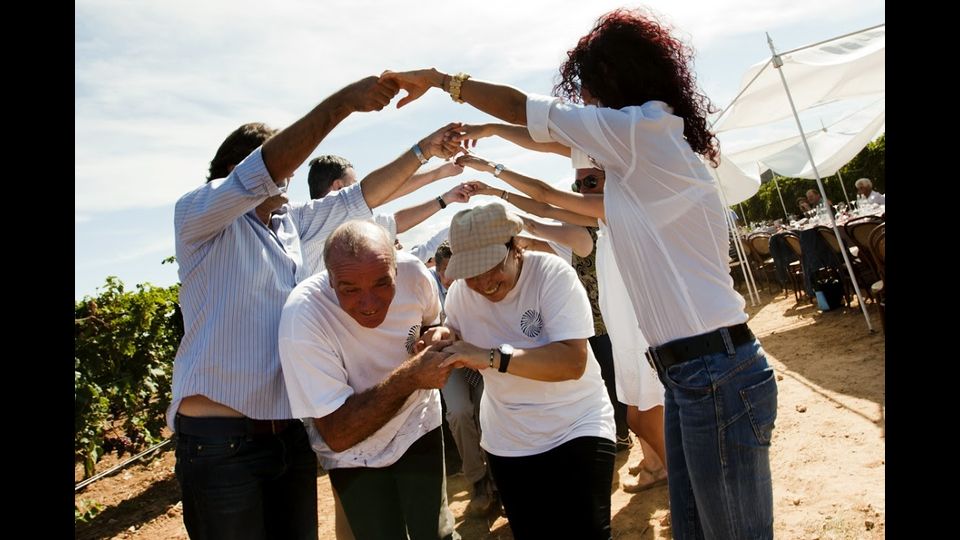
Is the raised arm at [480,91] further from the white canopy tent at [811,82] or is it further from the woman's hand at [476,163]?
the white canopy tent at [811,82]

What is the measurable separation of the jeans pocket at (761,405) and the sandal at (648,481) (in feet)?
9.92

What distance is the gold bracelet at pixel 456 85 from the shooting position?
232 centimetres

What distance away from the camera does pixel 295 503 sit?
2.57 m

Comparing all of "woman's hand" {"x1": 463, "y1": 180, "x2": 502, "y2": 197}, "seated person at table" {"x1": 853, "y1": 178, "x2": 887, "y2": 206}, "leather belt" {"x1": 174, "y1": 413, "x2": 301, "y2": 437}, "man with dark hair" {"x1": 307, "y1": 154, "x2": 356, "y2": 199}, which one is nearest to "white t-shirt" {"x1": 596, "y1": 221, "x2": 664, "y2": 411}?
"woman's hand" {"x1": 463, "y1": 180, "x2": 502, "y2": 197}

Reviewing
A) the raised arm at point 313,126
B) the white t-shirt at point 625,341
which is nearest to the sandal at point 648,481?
the white t-shirt at point 625,341

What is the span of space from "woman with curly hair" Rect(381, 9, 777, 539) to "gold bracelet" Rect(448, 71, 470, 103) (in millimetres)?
220

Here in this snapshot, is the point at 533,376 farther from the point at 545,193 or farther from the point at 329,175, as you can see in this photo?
the point at 329,175

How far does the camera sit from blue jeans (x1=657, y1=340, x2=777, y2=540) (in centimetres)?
192
